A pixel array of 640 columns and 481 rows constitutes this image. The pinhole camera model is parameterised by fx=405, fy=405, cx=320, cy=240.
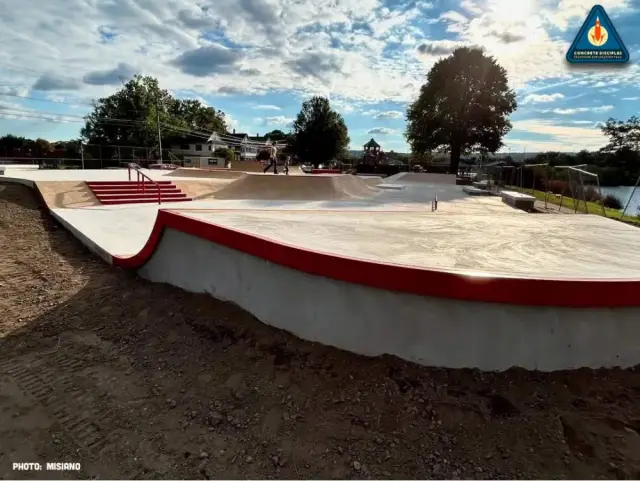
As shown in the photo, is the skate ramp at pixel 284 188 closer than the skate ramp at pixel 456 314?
No

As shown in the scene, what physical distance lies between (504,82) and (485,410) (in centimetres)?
3925

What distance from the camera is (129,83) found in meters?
59.0

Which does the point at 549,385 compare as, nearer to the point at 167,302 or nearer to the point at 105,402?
the point at 105,402

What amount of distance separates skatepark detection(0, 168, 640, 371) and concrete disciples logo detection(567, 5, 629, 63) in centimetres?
601

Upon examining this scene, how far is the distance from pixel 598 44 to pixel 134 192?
1284 centimetres

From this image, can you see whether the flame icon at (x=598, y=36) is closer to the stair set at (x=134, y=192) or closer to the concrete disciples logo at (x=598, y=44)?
the concrete disciples logo at (x=598, y=44)

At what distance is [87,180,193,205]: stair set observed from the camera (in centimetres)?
1138

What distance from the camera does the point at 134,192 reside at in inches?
479

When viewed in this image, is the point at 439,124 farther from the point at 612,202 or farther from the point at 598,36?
the point at 598,36

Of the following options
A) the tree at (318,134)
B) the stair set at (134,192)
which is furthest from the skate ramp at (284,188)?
the tree at (318,134)

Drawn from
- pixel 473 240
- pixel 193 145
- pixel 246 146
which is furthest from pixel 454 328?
pixel 246 146

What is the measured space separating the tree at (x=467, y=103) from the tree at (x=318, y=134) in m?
20.2

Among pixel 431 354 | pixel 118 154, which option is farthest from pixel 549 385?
pixel 118 154

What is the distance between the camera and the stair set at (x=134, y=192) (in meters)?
11.4
